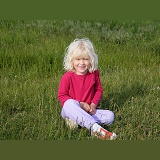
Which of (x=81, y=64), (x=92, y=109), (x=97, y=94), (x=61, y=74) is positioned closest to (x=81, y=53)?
(x=81, y=64)

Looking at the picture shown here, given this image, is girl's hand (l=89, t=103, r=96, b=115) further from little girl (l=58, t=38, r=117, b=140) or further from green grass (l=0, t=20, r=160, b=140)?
green grass (l=0, t=20, r=160, b=140)

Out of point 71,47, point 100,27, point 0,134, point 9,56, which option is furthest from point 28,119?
point 100,27

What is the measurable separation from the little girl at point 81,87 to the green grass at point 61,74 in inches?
6.8

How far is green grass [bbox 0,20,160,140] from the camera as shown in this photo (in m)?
5.21

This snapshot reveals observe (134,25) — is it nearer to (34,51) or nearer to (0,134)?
(34,51)

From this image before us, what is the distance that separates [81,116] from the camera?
16.9ft

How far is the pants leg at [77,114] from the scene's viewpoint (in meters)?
5.12

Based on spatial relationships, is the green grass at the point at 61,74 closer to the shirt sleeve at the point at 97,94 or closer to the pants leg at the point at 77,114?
the pants leg at the point at 77,114

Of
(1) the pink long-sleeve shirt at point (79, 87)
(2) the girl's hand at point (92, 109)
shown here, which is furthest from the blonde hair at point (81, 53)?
(2) the girl's hand at point (92, 109)

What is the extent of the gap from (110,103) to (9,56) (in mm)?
3164

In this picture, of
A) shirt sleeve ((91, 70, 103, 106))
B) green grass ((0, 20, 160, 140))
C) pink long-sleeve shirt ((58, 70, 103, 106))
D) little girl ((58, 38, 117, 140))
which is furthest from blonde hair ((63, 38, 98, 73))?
green grass ((0, 20, 160, 140))

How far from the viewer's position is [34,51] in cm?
899

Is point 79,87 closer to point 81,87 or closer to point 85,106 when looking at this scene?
point 81,87

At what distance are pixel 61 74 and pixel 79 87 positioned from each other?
2462 mm
